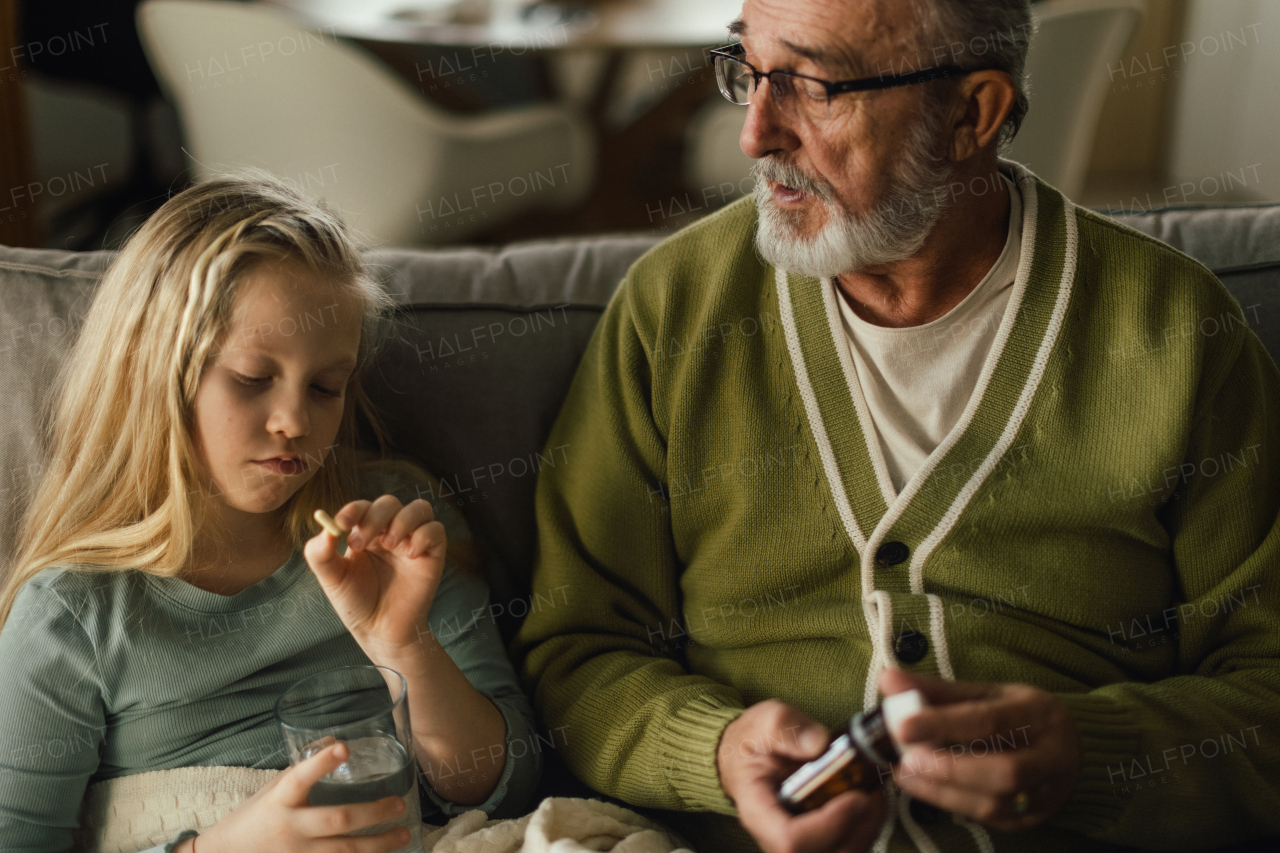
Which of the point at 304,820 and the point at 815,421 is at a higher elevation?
the point at 815,421

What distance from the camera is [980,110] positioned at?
1239 mm

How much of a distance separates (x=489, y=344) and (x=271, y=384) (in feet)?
1.18

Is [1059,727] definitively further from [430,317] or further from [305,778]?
[430,317]

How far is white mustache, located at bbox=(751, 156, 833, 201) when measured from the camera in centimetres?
124

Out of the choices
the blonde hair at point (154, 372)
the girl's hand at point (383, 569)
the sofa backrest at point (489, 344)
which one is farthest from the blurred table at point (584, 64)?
the girl's hand at point (383, 569)

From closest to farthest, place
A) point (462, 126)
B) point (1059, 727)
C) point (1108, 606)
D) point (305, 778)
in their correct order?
point (305, 778)
point (1059, 727)
point (1108, 606)
point (462, 126)

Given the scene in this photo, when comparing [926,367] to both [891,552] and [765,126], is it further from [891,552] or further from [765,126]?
[765,126]

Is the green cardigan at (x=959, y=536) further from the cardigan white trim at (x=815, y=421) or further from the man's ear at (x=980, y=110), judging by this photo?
the man's ear at (x=980, y=110)

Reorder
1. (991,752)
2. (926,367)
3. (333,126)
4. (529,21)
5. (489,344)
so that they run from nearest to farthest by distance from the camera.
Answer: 1. (991,752)
2. (926,367)
3. (489,344)
4. (333,126)
5. (529,21)

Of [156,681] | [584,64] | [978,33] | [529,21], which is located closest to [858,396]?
[978,33]

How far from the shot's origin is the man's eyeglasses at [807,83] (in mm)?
1174

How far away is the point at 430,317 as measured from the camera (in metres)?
1.40

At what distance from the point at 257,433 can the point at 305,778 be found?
13.8 inches

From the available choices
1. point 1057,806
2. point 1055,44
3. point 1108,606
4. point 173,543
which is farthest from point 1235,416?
point 1055,44
